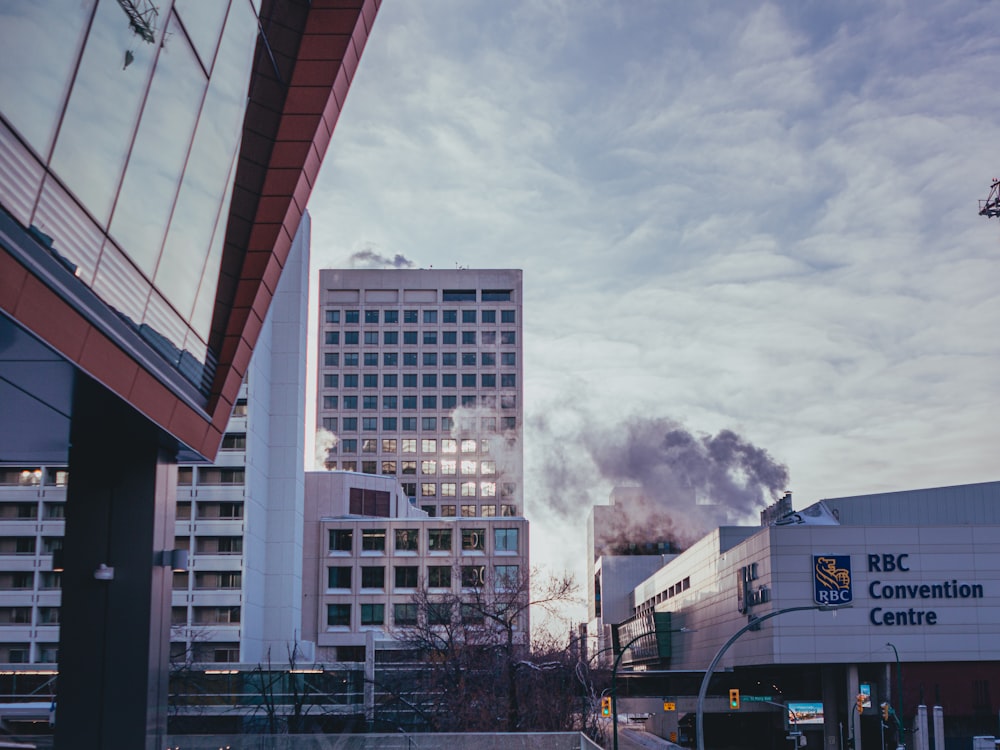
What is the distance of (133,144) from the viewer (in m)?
14.2

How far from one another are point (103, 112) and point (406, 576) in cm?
8799

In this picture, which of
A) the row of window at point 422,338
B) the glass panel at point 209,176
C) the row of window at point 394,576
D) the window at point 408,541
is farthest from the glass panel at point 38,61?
the row of window at point 422,338

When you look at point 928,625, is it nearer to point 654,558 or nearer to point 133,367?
point 133,367

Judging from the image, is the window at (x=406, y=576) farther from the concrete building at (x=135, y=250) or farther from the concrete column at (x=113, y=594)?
the concrete column at (x=113, y=594)

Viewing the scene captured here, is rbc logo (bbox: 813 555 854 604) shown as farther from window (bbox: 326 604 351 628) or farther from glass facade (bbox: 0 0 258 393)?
glass facade (bbox: 0 0 258 393)

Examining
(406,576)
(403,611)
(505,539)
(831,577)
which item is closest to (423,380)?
(505,539)

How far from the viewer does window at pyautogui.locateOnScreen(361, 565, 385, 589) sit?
98625 mm

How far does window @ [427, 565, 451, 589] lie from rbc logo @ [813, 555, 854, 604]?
30504 millimetres

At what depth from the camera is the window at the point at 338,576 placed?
324ft

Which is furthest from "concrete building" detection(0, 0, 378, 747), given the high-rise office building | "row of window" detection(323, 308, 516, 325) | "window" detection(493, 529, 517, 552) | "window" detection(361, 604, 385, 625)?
"row of window" detection(323, 308, 516, 325)

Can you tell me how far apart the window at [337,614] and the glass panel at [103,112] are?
285 feet

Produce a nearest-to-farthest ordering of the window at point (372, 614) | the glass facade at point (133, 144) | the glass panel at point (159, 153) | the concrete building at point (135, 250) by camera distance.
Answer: the glass facade at point (133, 144) → the concrete building at point (135, 250) → the glass panel at point (159, 153) → the window at point (372, 614)

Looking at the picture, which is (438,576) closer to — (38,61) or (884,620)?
(884,620)

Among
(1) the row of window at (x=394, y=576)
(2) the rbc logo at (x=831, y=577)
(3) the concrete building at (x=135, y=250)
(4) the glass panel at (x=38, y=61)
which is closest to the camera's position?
(4) the glass panel at (x=38, y=61)
